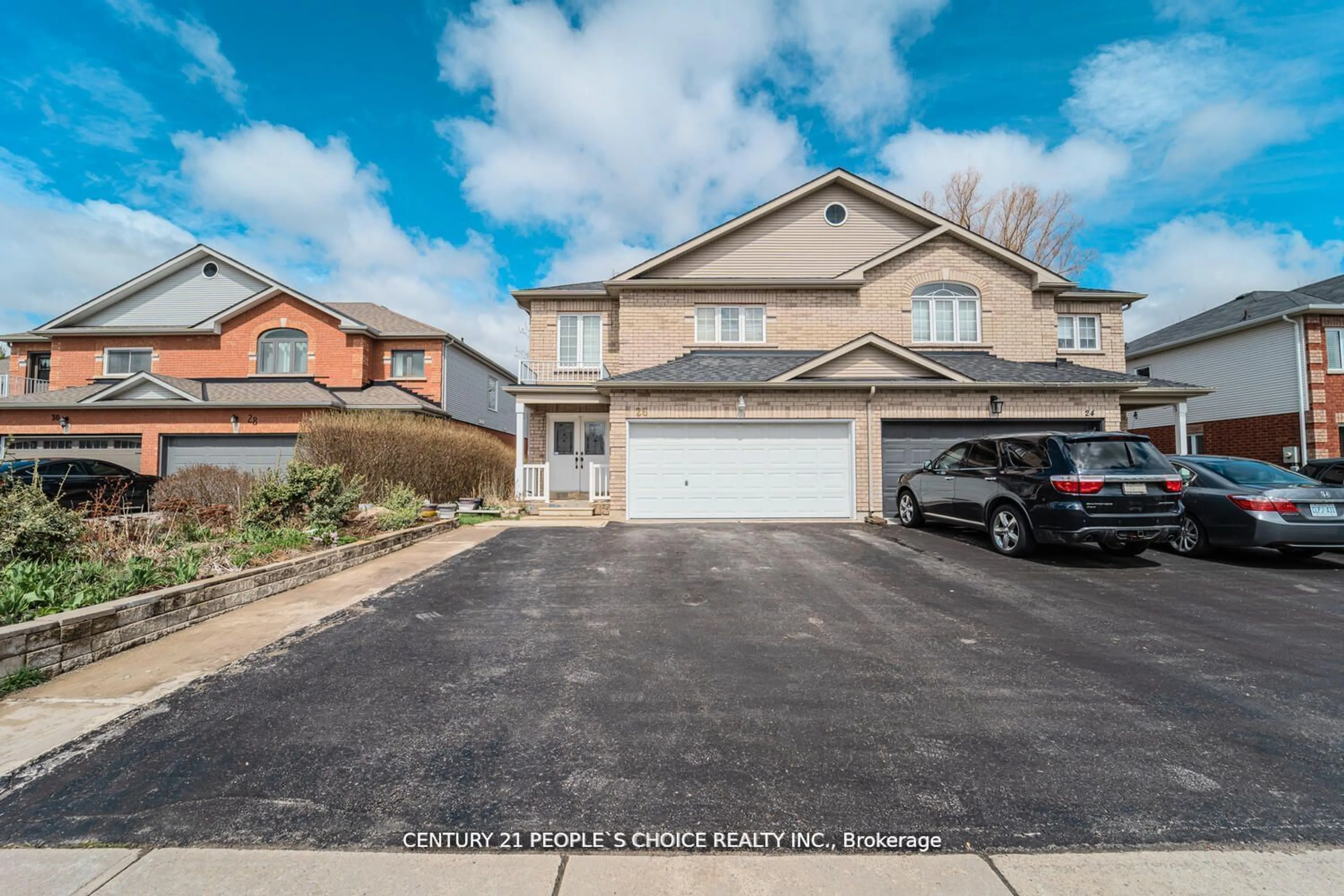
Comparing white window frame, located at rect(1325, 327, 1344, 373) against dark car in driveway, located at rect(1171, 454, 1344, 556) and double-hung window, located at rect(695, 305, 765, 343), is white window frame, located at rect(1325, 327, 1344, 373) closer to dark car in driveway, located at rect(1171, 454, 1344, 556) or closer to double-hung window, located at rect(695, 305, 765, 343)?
dark car in driveway, located at rect(1171, 454, 1344, 556)

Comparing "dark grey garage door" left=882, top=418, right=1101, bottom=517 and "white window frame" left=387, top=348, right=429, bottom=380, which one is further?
"white window frame" left=387, top=348, right=429, bottom=380

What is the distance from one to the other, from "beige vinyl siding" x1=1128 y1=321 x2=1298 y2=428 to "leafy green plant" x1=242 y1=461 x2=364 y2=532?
71.6 ft

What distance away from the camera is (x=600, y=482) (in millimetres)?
15641

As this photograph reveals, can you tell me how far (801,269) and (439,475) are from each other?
1146cm

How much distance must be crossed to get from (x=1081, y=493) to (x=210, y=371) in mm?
26536

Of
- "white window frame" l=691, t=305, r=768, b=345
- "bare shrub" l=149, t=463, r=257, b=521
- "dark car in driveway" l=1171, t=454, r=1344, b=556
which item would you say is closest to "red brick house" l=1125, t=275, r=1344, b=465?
"dark car in driveway" l=1171, t=454, r=1344, b=556

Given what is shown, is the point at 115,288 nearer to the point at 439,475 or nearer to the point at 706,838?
the point at 439,475

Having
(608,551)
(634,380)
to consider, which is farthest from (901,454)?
(608,551)

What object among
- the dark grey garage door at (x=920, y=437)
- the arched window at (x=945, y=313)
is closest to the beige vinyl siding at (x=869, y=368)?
the dark grey garage door at (x=920, y=437)

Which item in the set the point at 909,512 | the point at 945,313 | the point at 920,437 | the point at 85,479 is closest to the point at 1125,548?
the point at 909,512

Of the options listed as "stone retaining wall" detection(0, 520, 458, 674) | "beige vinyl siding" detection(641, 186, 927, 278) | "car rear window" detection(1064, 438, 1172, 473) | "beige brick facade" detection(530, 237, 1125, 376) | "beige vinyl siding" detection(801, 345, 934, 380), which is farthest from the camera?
"beige vinyl siding" detection(641, 186, 927, 278)

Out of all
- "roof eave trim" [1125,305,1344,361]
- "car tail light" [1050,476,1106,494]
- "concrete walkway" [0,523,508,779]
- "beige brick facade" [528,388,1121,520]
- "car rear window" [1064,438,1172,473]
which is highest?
"roof eave trim" [1125,305,1344,361]

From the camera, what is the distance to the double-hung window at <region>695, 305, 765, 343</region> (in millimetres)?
16156

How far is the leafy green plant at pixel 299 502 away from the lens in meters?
8.47
